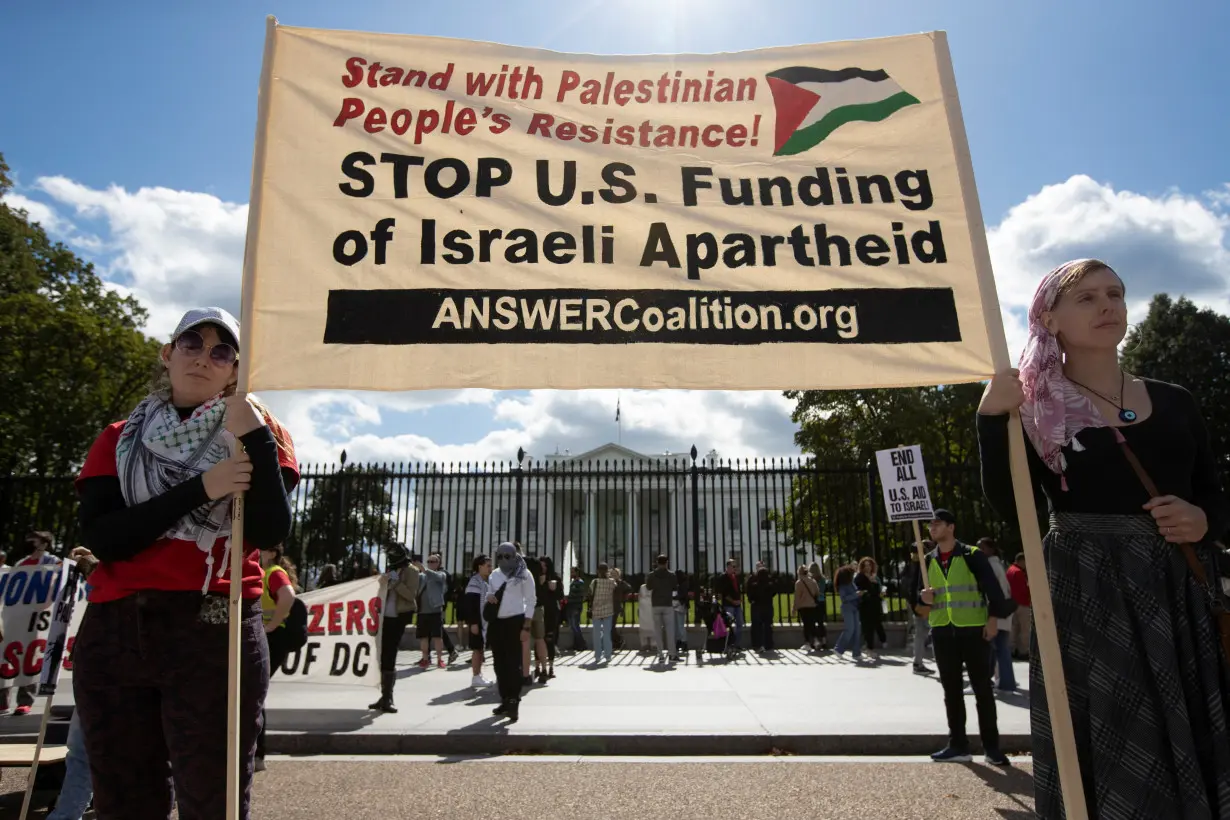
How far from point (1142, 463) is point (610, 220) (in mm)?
1712

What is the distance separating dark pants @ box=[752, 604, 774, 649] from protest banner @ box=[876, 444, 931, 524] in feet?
17.6

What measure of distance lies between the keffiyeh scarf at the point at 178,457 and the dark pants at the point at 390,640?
672 cm

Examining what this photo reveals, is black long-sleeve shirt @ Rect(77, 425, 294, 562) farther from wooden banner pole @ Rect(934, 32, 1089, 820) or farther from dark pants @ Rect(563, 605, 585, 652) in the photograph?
dark pants @ Rect(563, 605, 585, 652)

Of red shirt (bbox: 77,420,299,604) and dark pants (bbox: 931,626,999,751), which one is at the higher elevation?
red shirt (bbox: 77,420,299,604)

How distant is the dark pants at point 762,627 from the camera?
52.0ft

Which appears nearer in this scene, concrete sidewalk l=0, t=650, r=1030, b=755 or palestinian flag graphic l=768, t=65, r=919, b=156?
palestinian flag graphic l=768, t=65, r=919, b=156

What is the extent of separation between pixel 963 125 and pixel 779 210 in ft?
2.18

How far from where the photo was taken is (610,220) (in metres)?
2.72

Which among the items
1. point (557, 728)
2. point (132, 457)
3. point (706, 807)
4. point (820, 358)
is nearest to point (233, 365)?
point (132, 457)

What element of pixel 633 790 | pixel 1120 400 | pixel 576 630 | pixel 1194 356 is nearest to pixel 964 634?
pixel 633 790

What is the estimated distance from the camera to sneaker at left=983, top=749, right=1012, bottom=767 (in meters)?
5.79

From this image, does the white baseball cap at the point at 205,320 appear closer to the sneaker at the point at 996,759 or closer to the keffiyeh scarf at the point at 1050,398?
the keffiyeh scarf at the point at 1050,398

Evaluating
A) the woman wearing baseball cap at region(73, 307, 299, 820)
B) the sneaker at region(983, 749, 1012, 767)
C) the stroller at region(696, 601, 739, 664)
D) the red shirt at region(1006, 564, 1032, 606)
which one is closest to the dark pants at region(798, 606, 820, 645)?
the stroller at region(696, 601, 739, 664)

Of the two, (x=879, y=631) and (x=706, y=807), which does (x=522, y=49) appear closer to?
(x=706, y=807)
